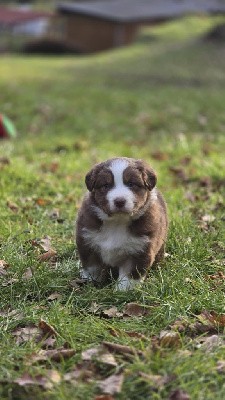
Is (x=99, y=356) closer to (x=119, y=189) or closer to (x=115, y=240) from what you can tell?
(x=115, y=240)

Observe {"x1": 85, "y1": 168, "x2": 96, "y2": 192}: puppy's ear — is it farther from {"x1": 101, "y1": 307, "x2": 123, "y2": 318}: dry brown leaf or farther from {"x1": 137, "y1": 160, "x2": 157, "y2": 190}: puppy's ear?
{"x1": 101, "y1": 307, "x2": 123, "y2": 318}: dry brown leaf

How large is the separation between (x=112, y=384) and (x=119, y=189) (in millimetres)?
1442

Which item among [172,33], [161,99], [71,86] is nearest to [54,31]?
[172,33]

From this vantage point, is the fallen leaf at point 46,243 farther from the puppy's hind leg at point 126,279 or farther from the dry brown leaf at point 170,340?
the dry brown leaf at point 170,340

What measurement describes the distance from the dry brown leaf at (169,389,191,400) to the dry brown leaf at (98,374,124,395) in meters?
0.27

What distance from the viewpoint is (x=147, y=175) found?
486 centimetres

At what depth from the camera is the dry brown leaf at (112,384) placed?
3.58 m

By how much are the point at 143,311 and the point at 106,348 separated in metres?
0.63

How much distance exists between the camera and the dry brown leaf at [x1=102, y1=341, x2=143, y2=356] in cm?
389

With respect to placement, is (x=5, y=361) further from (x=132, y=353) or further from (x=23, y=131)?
(x=23, y=131)

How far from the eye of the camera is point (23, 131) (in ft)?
40.0

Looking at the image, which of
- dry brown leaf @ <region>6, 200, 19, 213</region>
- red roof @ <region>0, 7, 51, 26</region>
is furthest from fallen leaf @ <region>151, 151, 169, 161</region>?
red roof @ <region>0, 7, 51, 26</region>

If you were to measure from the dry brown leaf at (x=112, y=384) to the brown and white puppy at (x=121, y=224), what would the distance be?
1185mm

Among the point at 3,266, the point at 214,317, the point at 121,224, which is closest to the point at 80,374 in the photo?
the point at 214,317
